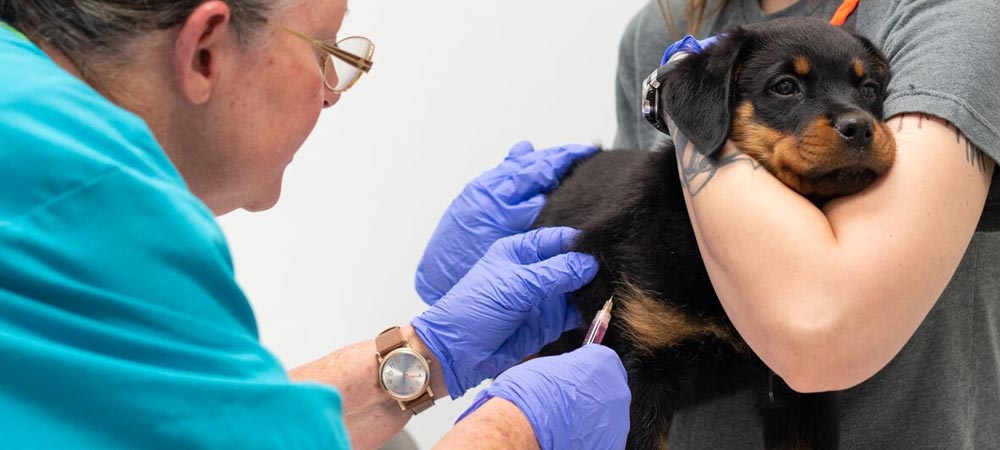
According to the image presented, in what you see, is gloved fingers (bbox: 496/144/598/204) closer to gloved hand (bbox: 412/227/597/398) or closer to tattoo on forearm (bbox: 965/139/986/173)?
gloved hand (bbox: 412/227/597/398)

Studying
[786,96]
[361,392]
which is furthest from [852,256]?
[361,392]

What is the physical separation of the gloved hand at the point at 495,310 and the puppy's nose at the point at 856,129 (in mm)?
528

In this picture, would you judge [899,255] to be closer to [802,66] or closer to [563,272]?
[802,66]

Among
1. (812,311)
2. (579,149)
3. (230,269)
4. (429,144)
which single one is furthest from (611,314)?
(429,144)

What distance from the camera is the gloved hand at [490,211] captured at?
216cm

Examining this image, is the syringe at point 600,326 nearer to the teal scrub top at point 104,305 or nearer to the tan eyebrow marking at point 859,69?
the tan eyebrow marking at point 859,69

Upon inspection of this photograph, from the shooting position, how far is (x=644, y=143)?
2371mm

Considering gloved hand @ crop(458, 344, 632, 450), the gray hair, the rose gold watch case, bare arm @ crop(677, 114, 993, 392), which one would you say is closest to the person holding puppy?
bare arm @ crop(677, 114, 993, 392)

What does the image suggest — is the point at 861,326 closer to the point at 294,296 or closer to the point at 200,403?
the point at 200,403

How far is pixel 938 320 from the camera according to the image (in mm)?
1599

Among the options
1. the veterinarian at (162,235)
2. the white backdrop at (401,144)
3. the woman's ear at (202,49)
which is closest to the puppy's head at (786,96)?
the veterinarian at (162,235)

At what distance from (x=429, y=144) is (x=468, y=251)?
762mm

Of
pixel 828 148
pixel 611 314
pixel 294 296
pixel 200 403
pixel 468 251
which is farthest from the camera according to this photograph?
pixel 294 296

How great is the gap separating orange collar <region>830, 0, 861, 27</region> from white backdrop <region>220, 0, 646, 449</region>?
3.83ft
